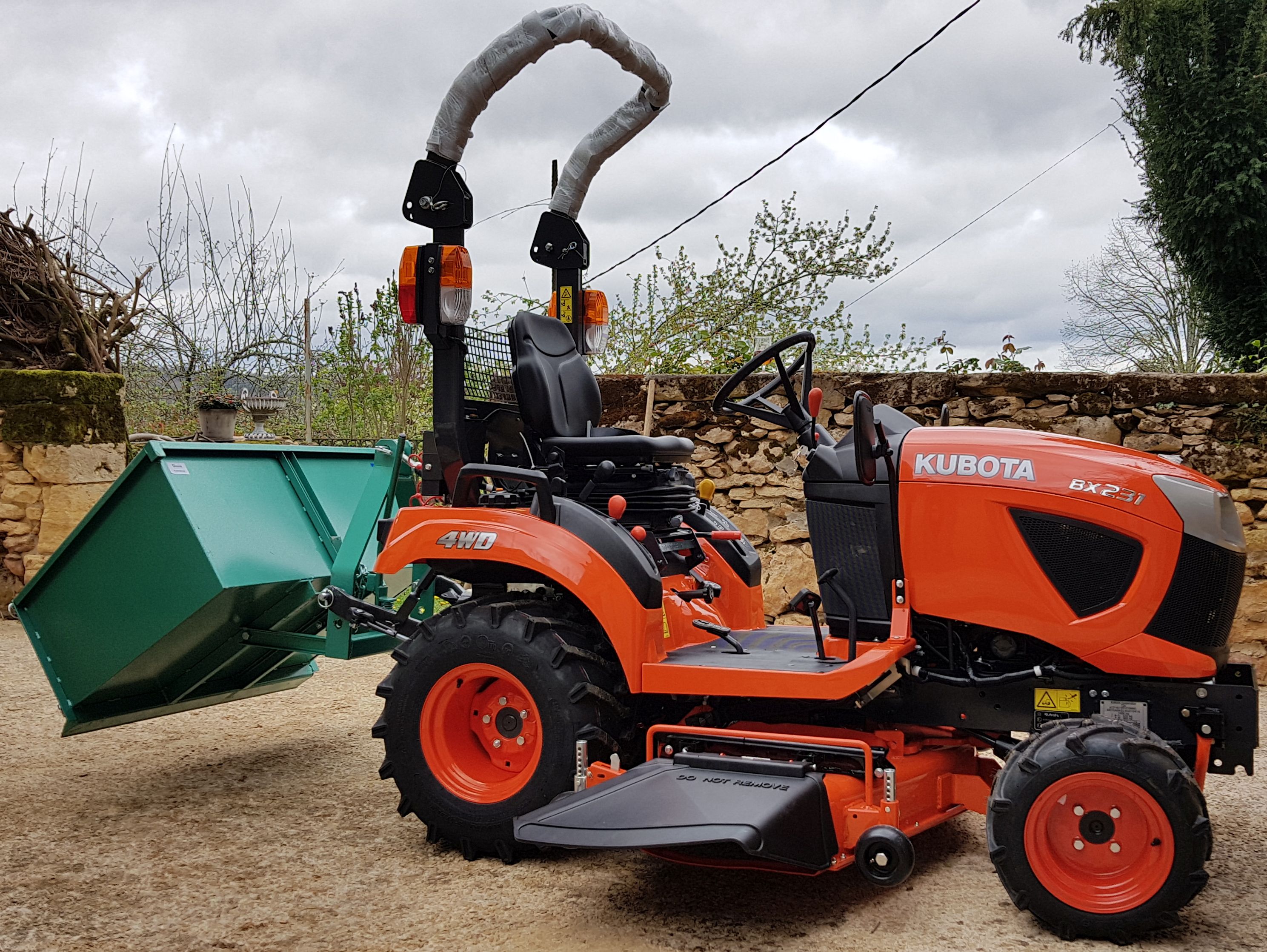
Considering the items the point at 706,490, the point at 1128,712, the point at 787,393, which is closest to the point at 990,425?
the point at 706,490

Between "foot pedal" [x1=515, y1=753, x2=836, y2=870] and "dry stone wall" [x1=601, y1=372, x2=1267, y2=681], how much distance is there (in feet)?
9.40

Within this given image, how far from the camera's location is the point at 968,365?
294 inches

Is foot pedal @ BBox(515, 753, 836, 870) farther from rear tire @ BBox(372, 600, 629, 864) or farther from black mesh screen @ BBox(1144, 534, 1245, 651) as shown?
black mesh screen @ BBox(1144, 534, 1245, 651)

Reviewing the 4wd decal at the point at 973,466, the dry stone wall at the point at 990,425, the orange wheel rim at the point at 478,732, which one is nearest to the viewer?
the 4wd decal at the point at 973,466

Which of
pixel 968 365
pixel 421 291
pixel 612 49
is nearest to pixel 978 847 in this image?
pixel 421 291

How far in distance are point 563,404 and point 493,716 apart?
42.3 inches

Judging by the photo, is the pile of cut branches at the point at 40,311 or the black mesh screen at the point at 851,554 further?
the pile of cut branches at the point at 40,311

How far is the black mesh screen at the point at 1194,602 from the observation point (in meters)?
2.93

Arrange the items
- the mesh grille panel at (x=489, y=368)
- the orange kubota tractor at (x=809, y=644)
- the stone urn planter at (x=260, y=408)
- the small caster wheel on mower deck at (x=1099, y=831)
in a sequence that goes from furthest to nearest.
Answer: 1. the stone urn planter at (x=260, y=408)
2. the mesh grille panel at (x=489, y=368)
3. the orange kubota tractor at (x=809, y=644)
4. the small caster wheel on mower deck at (x=1099, y=831)

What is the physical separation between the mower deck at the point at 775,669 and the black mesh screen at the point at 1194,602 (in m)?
0.64

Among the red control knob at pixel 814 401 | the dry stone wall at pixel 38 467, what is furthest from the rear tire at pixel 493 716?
the dry stone wall at pixel 38 467

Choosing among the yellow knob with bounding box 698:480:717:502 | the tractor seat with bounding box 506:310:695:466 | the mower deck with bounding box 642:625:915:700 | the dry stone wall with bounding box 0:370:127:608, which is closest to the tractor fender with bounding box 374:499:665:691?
the mower deck with bounding box 642:625:915:700

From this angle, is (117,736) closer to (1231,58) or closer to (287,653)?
(287,653)

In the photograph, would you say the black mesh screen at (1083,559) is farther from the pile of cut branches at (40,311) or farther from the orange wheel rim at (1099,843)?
the pile of cut branches at (40,311)
